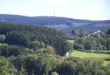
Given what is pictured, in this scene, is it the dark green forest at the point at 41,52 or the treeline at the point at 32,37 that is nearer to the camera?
the dark green forest at the point at 41,52

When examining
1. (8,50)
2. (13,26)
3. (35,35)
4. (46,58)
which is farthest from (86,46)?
(46,58)

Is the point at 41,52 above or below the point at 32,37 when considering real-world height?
above

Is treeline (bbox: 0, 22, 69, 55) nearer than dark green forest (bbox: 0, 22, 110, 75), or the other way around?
dark green forest (bbox: 0, 22, 110, 75)

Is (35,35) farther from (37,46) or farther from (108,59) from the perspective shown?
(108,59)

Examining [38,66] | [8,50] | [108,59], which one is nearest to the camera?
[38,66]

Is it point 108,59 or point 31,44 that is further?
point 31,44

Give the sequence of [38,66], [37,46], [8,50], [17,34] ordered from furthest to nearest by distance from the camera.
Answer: [17,34] → [37,46] → [8,50] → [38,66]

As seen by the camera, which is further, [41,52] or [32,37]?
[32,37]
